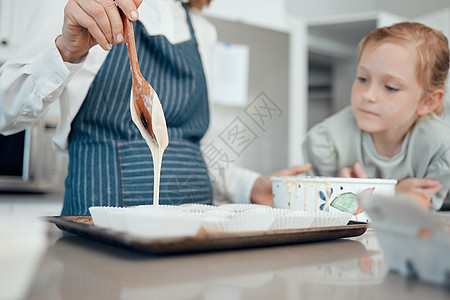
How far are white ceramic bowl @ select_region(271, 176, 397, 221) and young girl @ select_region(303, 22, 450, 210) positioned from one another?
0.29 m

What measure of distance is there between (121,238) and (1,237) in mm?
138

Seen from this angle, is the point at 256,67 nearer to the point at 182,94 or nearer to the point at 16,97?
the point at 182,94

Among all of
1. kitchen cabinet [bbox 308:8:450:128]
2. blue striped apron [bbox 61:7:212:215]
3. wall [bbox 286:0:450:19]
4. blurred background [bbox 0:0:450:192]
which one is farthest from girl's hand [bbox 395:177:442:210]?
wall [bbox 286:0:450:19]

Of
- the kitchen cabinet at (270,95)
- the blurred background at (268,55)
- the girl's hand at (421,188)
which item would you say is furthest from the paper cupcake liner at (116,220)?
the kitchen cabinet at (270,95)

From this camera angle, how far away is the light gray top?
3.20ft

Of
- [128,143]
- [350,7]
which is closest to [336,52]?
[350,7]

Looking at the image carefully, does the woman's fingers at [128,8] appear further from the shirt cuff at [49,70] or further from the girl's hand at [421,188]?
the girl's hand at [421,188]

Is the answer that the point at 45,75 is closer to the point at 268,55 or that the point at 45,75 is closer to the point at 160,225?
the point at 160,225

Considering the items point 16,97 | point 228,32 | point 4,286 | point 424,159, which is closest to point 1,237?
point 4,286

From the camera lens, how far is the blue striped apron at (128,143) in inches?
32.0

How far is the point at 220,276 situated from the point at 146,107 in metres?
0.37

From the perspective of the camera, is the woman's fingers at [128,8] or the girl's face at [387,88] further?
the girl's face at [387,88]

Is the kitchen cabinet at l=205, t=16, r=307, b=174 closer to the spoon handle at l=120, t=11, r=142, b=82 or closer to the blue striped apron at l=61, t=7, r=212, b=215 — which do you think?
the blue striped apron at l=61, t=7, r=212, b=215

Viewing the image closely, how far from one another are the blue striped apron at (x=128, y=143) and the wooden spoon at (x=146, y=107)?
0.18m
